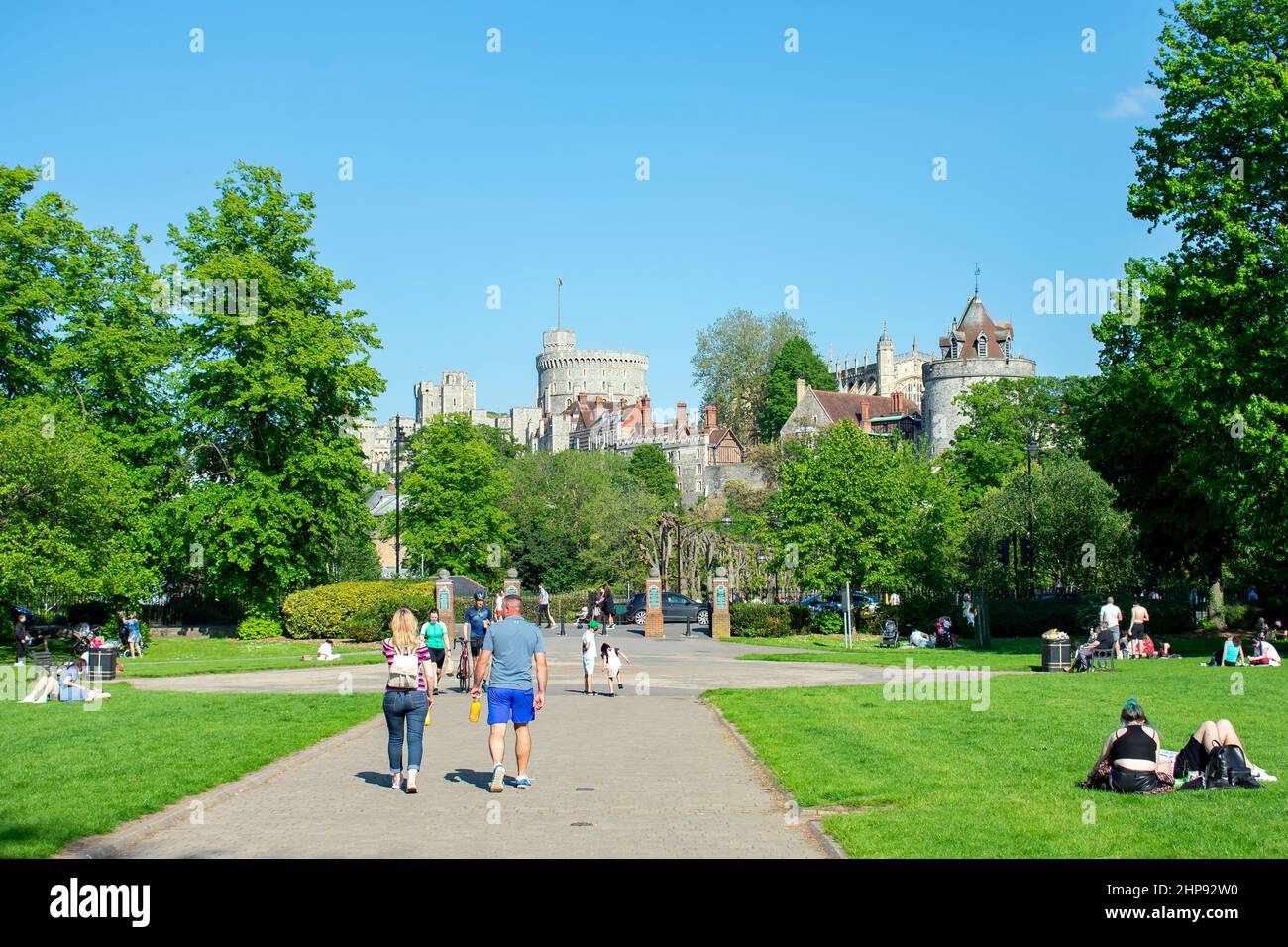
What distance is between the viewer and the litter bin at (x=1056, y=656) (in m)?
28.7

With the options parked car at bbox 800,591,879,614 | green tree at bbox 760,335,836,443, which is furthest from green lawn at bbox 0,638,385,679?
green tree at bbox 760,335,836,443

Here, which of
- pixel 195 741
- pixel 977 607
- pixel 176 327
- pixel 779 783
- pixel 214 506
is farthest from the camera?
pixel 176 327

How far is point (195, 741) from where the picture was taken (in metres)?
16.6

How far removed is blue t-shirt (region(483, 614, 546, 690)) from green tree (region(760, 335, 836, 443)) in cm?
10953

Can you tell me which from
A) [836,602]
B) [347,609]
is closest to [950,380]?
[836,602]

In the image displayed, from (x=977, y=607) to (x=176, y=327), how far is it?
30.1m

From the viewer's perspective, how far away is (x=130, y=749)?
15.6 m

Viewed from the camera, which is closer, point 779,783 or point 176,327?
point 779,783

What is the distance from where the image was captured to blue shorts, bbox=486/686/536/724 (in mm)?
13469

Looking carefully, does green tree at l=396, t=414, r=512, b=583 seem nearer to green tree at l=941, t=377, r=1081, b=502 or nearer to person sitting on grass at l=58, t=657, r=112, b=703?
green tree at l=941, t=377, r=1081, b=502

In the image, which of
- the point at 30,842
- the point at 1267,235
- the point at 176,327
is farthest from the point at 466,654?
the point at 176,327

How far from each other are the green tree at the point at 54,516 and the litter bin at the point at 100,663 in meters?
5.92

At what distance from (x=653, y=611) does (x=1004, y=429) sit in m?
39.8
